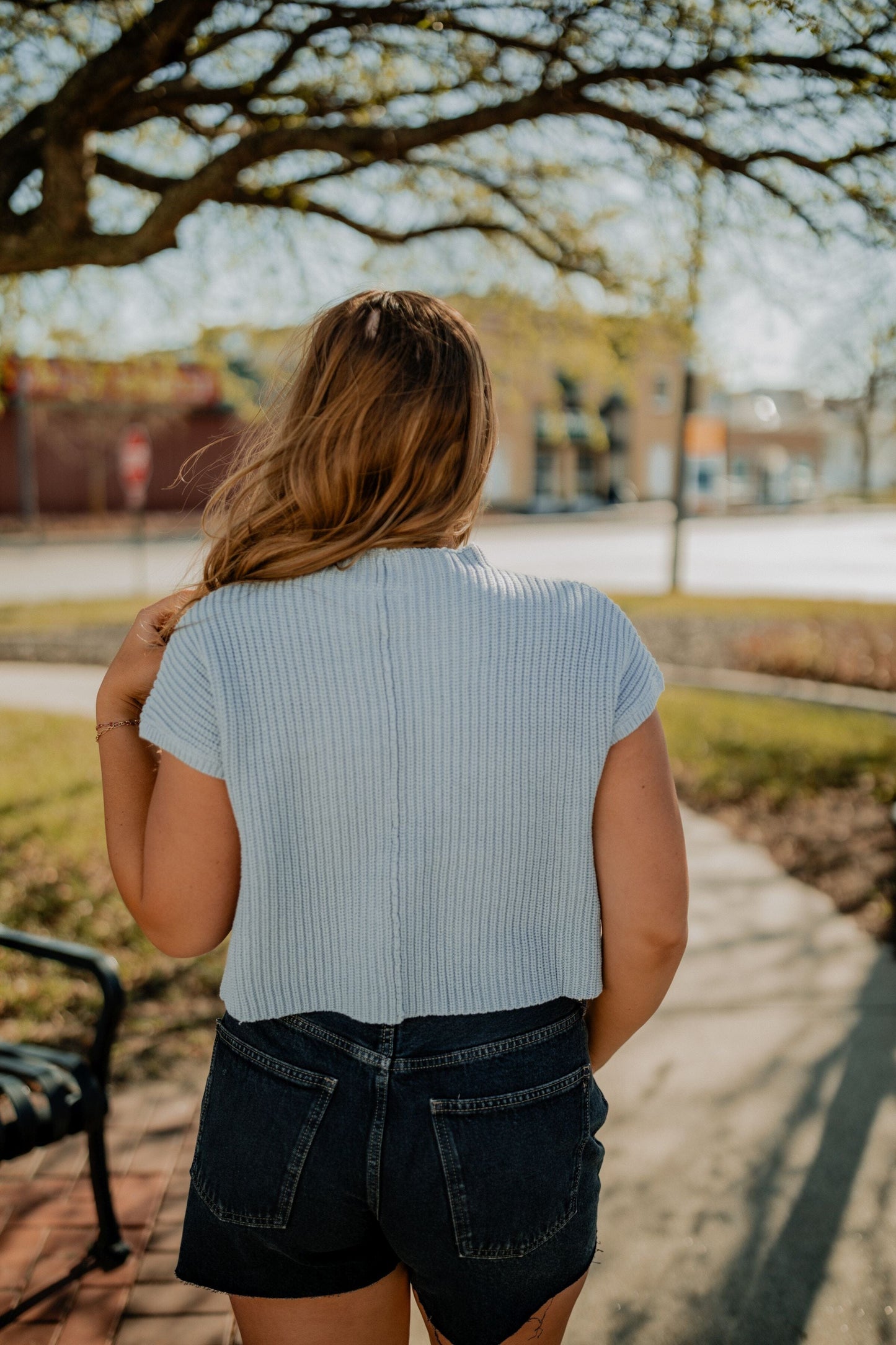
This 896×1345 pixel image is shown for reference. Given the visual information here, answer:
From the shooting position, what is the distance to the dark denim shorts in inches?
49.1

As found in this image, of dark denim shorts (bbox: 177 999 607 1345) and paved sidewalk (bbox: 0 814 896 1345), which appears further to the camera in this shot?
paved sidewalk (bbox: 0 814 896 1345)

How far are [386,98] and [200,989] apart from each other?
11.0ft

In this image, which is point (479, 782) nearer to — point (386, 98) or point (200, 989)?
point (200, 989)

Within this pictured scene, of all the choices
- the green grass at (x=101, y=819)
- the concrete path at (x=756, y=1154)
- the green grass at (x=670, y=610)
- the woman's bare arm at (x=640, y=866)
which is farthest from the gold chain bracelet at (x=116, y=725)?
the green grass at (x=670, y=610)

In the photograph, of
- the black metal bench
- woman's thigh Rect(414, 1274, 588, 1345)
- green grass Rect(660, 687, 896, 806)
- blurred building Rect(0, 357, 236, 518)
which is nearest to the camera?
woman's thigh Rect(414, 1274, 588, 1345)

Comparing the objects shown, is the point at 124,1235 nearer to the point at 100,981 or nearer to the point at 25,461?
the point at 100,981

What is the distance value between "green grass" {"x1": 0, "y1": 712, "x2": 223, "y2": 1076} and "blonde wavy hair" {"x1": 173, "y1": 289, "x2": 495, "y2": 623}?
2672mm

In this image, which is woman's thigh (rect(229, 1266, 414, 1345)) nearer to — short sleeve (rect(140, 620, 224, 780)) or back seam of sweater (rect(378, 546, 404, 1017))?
back seam of sweater (rect(378, 546, 404, 1017))

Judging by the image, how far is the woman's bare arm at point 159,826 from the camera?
1283 mm

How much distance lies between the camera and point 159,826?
1301 mm

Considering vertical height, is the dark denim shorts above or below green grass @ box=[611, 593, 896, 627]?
above

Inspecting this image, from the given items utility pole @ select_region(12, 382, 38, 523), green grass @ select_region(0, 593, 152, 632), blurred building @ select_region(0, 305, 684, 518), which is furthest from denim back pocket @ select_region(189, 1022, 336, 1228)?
utility pole @ select_region(12, 382, 38, 523)

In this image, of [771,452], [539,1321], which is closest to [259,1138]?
[539,1321]

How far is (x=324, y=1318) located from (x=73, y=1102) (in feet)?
3.85
